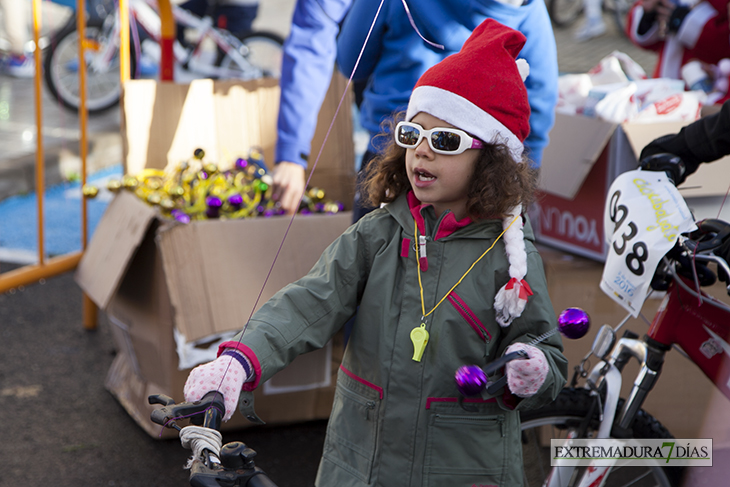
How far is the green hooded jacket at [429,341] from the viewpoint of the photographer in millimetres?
1546

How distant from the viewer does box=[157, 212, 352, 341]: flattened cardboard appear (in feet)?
8.75

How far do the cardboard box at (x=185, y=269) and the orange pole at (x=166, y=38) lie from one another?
41 cm

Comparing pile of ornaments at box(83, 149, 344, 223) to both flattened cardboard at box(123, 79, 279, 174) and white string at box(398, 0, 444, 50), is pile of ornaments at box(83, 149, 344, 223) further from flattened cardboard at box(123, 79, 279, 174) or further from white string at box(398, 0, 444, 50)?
white string at box(398, 0, 444, 50)

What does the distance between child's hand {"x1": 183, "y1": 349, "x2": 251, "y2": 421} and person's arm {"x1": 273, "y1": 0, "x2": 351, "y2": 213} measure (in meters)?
1.32

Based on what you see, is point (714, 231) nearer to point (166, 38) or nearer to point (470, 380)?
point (470, 380)

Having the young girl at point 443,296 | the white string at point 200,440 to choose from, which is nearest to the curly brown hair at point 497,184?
the young girl at point 443,296

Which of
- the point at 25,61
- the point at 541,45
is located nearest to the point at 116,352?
the point at 541,45

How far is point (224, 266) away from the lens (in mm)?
2697

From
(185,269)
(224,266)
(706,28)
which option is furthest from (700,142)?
(706,28)

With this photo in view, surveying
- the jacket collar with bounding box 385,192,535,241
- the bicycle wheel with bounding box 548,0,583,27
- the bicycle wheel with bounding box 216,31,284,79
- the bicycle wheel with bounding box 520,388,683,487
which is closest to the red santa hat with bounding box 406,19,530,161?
the jacket collar with bounding box 385,192,535,241

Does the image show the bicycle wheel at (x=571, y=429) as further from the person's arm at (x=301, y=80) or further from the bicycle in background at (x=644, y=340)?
the person's arm at (x=301, y=80)

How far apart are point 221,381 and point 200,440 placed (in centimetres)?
14

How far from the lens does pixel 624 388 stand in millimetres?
2895

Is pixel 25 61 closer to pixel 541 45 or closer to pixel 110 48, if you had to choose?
pixel 110 48
